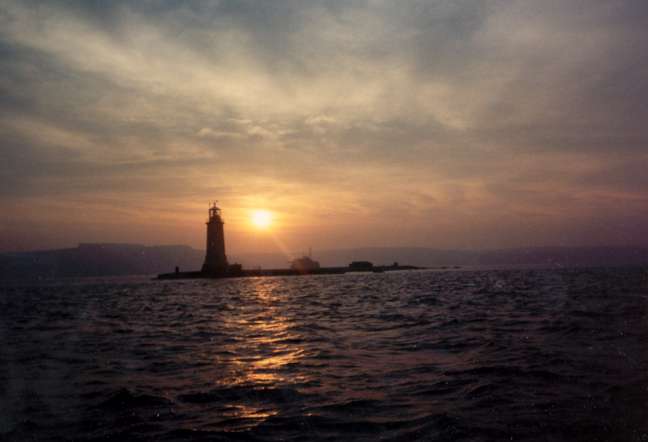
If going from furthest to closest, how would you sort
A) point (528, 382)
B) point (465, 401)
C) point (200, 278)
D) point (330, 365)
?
point (200, 278) < point (330, 365) < point (528, 382) < point (465, 401)

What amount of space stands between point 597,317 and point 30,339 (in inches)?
846

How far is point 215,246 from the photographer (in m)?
98.6

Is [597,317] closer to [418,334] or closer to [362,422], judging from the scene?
[418,334]

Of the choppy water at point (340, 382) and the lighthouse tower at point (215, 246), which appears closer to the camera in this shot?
the choppy water at point (340, 382)

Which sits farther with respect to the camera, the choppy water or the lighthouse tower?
the lighthouse tower

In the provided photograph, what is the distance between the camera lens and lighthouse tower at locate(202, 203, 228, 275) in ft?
317

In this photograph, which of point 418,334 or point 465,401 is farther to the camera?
point 418,334

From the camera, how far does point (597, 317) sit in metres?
19.6

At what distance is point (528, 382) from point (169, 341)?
38.1 feet

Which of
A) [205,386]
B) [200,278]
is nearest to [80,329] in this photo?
[205,386]

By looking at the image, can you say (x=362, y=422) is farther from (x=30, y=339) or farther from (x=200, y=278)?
(x=200, y=278)

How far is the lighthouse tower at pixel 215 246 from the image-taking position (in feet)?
317

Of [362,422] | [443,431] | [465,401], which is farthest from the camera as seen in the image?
[465,401]

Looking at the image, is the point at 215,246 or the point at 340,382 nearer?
the point at 340,382
